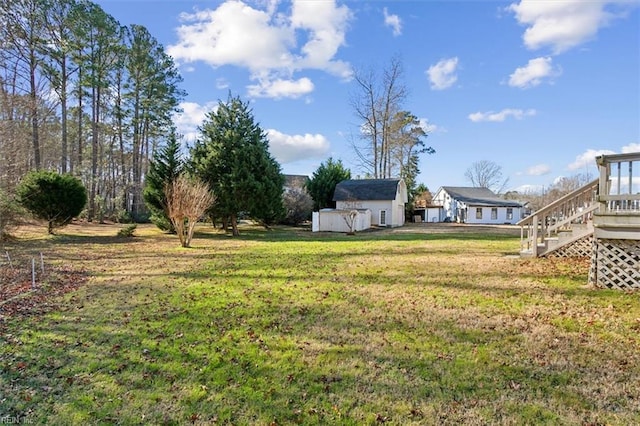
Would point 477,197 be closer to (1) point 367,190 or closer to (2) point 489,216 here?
(2) point 489,216

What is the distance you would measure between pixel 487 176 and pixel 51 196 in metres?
52.0

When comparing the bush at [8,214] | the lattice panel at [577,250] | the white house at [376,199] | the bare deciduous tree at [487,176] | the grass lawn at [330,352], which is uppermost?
the bare deciduous tree at [487,176]

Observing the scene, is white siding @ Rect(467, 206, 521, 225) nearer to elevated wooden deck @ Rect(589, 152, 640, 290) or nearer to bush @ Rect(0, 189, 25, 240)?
elevated wooden deck @ Rect(589, 152, 640, 290)

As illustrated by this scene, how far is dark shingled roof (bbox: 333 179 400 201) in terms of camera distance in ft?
95.6

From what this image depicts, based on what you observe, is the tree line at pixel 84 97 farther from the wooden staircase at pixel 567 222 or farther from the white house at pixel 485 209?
the white house at pixel 485 209

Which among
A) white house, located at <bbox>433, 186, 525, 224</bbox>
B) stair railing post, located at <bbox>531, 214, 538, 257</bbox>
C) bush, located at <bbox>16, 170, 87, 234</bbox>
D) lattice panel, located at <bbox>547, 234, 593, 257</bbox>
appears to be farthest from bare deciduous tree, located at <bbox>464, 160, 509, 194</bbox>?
bush, located at <bbox>16, 170, 87, 234</bbox>

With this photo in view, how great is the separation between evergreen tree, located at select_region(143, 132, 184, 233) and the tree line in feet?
19.0

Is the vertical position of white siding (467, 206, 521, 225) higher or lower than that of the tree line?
lower

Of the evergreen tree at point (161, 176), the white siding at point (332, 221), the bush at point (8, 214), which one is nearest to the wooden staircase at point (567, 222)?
the white siding at point (332, 221)

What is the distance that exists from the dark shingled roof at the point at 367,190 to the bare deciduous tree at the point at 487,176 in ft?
90.1

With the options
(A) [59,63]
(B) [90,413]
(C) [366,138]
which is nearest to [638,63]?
(B) [90,413]

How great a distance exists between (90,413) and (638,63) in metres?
14.0

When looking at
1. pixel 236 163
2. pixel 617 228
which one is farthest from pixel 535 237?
pixel 236 163

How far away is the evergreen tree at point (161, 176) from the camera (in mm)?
18703
